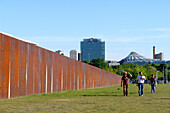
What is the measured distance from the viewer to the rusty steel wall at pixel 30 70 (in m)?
20.9

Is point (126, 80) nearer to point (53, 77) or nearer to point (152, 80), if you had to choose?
point (152, 80)

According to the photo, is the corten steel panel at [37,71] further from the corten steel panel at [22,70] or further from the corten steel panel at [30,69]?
the corten steel panel at [22,70]

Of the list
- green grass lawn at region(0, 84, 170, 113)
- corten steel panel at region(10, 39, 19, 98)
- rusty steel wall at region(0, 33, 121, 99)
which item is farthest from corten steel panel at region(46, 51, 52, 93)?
green grass lawn at region(0, 84, 170, 113)

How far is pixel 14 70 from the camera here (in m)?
22.1

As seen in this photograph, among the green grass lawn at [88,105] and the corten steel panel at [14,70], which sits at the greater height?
the corten steel panel at [14,70]

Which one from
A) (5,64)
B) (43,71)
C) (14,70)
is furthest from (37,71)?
(5,64)

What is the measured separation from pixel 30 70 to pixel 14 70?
9.76 feet

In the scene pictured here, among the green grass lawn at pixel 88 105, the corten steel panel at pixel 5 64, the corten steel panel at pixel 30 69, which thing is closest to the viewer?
the green grass lawn at pixel 88 105

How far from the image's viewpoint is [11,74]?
21.6 metres

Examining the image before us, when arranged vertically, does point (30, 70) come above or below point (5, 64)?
below

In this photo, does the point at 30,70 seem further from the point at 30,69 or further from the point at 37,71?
the point at 37,71

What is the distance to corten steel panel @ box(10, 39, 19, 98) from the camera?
21.8 metres

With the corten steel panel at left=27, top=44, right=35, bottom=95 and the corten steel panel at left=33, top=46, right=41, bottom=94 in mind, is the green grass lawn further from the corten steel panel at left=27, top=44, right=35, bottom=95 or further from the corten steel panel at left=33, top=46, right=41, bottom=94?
the corten steel panel at left=33, top=46, right=41, bottom=94

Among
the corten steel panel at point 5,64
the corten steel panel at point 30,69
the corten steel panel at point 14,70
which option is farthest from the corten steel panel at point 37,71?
the corten steel panel at point 5,64
